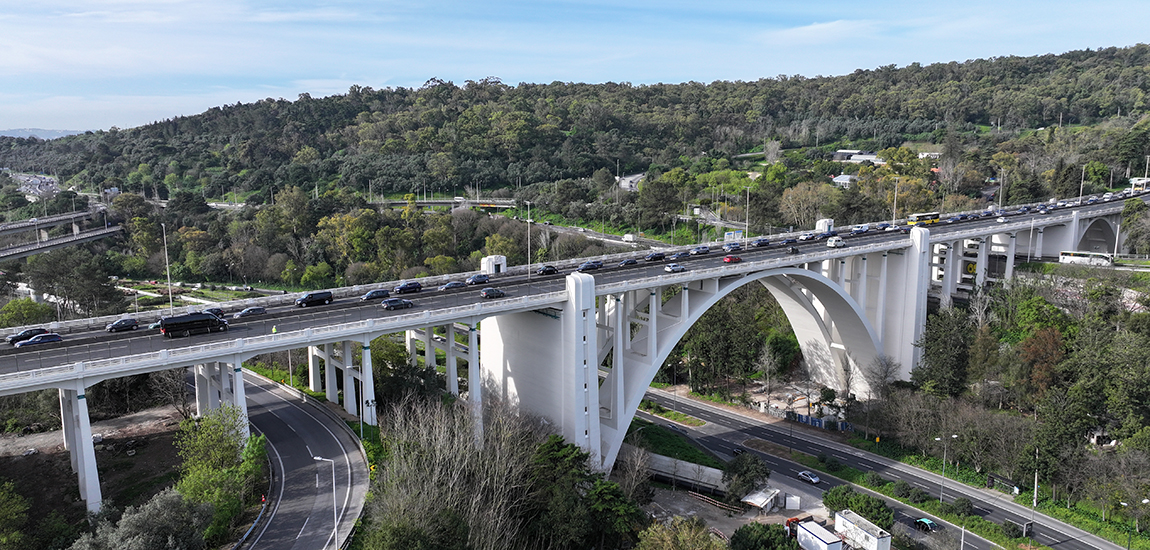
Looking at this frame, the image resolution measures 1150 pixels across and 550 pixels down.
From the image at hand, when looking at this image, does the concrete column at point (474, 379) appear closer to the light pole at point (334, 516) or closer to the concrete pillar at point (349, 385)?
the concrete pillar at point (349, 385)

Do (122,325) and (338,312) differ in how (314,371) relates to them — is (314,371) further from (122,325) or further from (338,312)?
(122,325)

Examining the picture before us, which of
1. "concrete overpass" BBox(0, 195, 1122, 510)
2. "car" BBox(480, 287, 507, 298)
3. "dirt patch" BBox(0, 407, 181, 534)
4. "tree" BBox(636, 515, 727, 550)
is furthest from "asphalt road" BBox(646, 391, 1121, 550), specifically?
"dirt patch" BBox(0, 407, 181, 534)

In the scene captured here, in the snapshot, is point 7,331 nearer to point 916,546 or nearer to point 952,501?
point 916,546

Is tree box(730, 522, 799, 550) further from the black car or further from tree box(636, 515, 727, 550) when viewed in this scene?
the black car

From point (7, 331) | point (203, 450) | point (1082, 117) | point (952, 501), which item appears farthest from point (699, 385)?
point (1082, 117)

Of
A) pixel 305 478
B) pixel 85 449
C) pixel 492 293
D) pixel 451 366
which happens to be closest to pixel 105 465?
pixel 85 449

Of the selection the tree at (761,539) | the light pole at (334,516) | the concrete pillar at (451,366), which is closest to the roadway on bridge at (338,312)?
the concrete pillar at (451,366)
